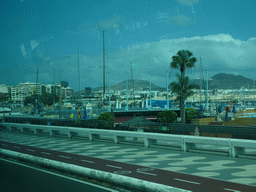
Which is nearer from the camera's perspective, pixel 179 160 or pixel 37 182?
pixel 37 182

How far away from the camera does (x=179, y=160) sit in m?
14.2

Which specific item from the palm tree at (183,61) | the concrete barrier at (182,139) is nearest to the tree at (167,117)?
the palm tree at (183,61)

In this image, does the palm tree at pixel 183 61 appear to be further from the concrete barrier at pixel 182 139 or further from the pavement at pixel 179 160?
the pavement at pixel 179 160

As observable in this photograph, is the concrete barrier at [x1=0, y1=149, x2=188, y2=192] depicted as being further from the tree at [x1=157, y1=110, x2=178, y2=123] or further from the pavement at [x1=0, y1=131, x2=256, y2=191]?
the tree at [x1=157, y1=110, x2=178, y2=123]

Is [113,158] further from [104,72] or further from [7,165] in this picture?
[104,72]

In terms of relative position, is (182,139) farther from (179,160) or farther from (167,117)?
(167,117)

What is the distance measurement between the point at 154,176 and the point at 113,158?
453cm

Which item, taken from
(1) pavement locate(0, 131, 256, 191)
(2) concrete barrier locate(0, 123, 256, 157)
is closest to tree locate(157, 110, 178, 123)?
(2) concrete barrier locate(0, 123, 256, 157)

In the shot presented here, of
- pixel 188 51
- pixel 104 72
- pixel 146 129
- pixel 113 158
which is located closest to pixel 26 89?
pixel 104 72

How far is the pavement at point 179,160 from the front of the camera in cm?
1117

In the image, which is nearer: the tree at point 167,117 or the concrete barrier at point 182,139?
the concrete barrier at point 182,139

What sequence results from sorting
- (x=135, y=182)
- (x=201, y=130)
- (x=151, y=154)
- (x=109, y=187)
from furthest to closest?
(x=201, y=130) < (x=151, y=154) < (x=109, y=187) < (x=135, y=182)

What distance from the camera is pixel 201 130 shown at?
21.5 metres

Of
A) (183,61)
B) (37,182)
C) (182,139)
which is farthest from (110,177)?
(183,61)
